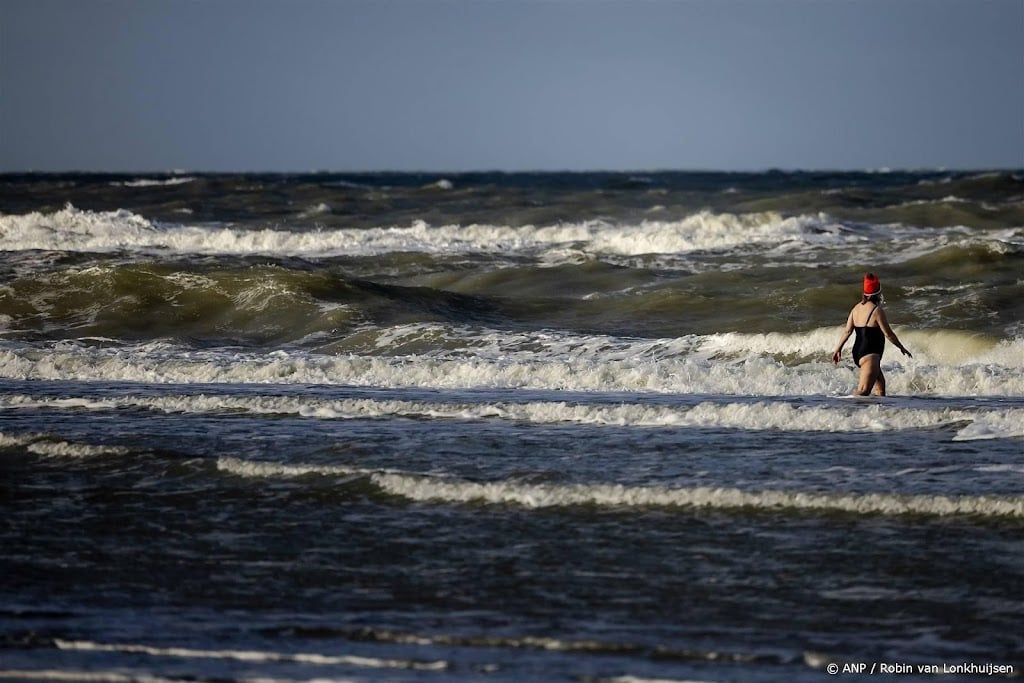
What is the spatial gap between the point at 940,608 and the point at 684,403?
6383 mm

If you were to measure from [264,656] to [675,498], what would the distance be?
3626 mm

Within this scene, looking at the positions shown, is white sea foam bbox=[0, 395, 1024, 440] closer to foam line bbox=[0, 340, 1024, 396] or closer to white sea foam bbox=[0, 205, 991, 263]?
foam line bbox=[0, 340, 1024, 396]

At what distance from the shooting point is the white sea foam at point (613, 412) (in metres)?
11.3

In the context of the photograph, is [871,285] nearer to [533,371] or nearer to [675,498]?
[533,371]

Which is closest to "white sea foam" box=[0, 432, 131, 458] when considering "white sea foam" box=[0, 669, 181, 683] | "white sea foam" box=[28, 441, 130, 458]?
"white sea foam" box=[28, 441, 130, 458]

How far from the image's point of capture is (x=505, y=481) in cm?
917

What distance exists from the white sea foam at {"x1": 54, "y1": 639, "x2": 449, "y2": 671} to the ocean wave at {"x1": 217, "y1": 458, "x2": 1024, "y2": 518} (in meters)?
3.01

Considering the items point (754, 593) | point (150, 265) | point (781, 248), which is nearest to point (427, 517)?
point (754, 593)

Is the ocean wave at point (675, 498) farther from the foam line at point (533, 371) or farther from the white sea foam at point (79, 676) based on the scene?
the foam line at point (533, 371)

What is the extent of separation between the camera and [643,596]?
21.7 feet

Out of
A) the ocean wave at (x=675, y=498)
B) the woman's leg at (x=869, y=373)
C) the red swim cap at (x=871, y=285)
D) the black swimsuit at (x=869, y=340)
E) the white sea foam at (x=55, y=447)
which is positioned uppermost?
the red swim cap at (x=871, y=285)

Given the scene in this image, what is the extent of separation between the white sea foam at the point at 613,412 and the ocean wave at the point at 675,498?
8.06 feet

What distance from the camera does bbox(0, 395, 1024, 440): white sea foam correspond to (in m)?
11.3

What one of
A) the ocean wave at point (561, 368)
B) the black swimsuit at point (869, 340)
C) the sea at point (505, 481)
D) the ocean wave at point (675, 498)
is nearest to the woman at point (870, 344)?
the black swimsuit at point (869, 340)
